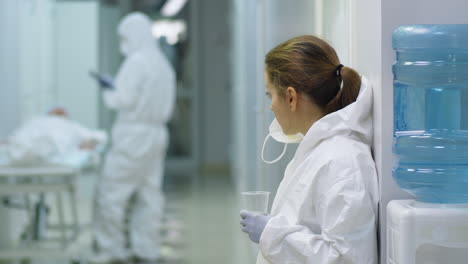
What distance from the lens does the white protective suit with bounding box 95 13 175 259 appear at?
5.48 m

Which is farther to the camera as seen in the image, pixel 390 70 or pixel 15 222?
pixel 15 222

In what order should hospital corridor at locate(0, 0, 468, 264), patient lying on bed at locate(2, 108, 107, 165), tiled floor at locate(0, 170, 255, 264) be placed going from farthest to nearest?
tiled floor at locate(0, 170, 255, 264) < patient lying on bed at locate(2, 108, 107, 165) < hospital corridor at locate(0, 0, 468, 264)

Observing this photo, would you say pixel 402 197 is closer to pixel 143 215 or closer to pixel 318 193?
pixel 318 193

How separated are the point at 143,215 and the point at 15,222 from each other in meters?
1.17

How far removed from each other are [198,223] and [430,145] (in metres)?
5.59

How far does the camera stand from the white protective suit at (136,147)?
5477 mm

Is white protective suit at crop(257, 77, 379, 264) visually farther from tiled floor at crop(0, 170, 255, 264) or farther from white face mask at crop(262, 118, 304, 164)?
tiled floor at crop(0, 170, 255, 264)

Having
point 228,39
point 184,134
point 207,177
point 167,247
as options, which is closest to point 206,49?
point 228,39

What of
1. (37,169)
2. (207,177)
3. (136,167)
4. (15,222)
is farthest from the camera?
(207,177)

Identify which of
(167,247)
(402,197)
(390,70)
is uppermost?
(390,70)

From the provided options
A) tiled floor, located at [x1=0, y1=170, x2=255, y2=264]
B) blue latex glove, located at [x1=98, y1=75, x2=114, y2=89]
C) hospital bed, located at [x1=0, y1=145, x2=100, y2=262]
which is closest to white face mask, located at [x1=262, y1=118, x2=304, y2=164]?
tiled floor, located at [x1=0, y1=170, x2=255, y2=264]

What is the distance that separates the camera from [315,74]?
189 centimetres

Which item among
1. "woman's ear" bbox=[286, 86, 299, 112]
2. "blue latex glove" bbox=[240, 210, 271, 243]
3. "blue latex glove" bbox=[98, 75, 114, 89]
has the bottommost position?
"blue latex glove" bbox=[240, 210, 271, 243]

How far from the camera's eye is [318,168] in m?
1.79
